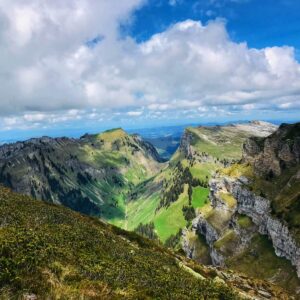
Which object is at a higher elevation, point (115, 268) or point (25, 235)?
point (25, 235)

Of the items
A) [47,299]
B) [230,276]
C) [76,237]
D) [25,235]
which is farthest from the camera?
[230,276]

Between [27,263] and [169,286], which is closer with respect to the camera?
[27,263]

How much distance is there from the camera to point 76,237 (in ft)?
436

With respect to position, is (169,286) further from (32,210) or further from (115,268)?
(32,210)

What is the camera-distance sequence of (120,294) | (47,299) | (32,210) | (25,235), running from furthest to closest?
(32,210) → (25,235) → (120,294) → (47,299)

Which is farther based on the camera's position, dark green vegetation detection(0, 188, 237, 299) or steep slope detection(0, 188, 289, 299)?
dark green vegetation detection(0, 188, 237, 299)

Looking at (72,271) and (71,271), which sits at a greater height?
(71,271)

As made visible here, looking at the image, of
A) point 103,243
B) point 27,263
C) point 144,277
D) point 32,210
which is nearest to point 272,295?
point 103,243

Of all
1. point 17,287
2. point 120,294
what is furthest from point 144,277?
point 17,287

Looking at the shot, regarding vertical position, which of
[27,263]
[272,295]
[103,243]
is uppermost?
[27,263]

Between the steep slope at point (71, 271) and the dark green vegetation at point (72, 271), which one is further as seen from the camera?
the dark green vegetation at point (72, 271)

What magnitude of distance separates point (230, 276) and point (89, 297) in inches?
5218

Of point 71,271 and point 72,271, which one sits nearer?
point 71,271

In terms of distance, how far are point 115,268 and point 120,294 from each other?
26024 mm
